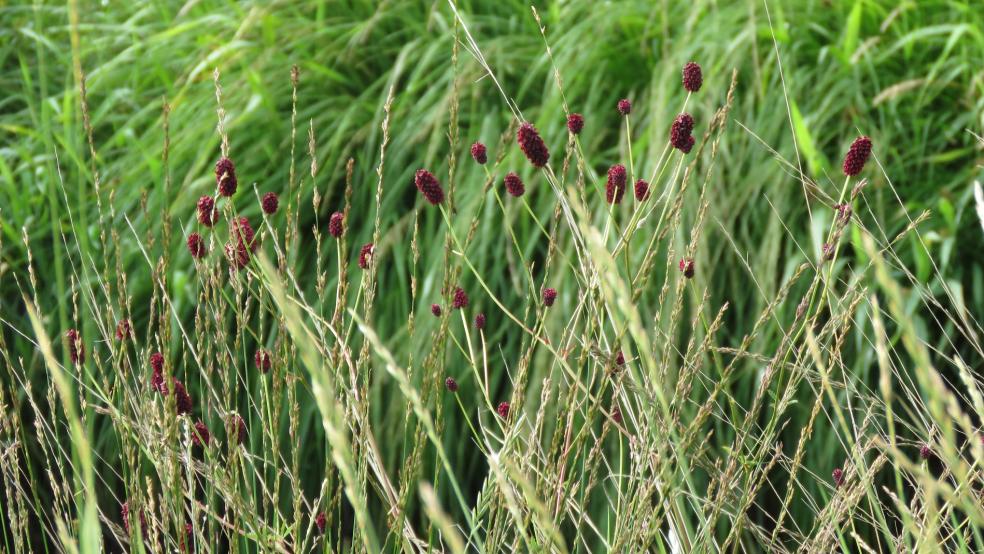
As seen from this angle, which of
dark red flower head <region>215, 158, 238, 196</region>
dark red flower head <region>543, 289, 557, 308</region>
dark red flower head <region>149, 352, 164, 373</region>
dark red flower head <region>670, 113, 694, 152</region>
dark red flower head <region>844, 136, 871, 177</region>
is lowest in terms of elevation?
dark red flower head <region>149, 352, 164, 373</region>

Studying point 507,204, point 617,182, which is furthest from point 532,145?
point 507,204

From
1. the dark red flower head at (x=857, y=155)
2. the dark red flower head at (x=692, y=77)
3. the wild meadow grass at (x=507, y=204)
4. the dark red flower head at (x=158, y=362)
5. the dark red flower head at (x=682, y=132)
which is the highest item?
the dark red flower head at (x=692, y=77)

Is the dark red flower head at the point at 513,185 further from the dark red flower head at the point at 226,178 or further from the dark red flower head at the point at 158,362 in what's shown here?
the dark red flower head at the point at 158,362

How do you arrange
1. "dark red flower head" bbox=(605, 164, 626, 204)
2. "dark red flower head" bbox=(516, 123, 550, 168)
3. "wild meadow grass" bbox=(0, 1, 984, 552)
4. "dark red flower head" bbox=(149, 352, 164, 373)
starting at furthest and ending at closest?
"wild meadow grass" bbox=(0, 1, 984, 552) → "dark red flower head" bbox=(149, 352, 164, 373) → "dark red flower head" bbox=(605, 164, 626, 204) → "dark red flower head" bbox=(516, 123, 550, 168)

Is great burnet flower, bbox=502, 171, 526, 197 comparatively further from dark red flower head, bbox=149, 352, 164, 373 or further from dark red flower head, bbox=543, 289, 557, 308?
dark red flower head, bbox=149, 352, 164, 373

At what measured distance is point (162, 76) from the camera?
130 inches

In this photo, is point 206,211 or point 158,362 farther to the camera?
point 158,362

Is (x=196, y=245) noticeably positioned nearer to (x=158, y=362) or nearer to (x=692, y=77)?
(x=158, y=362)

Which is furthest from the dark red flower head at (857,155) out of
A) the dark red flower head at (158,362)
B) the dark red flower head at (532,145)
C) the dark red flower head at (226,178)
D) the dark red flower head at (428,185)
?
the dark red flower head at (158,362)

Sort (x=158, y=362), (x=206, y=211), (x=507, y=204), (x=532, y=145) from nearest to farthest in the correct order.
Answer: (x=532, y=145) → (x=206, y=211) → (x=158, y=362) → (x=507, y=204)

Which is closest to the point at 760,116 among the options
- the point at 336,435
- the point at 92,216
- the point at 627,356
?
the point at 627,356

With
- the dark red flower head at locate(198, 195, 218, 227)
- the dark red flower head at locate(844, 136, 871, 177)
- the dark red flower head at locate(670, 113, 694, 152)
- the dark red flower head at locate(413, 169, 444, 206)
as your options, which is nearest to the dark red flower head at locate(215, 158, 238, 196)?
the dark red flower head at locate(198, 195, 218, 227)

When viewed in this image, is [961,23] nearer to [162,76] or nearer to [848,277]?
[848,277]

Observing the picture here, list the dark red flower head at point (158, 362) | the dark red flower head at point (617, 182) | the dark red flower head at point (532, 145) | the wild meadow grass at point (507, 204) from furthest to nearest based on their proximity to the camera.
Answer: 1. the wild meadow grass at point (507, 204)
2. the dark red flower head at point (158, 362)
3. the dark red flower head at point (617, 182)
4. the dark red flower head at point (532, 145)
